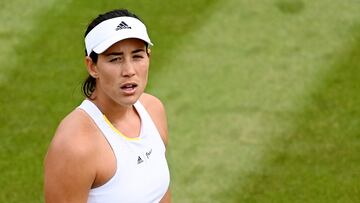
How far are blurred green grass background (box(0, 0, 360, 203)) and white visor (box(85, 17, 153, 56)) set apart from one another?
3002 millimetres

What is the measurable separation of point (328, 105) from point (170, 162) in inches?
67.1

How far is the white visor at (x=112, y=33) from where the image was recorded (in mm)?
4391

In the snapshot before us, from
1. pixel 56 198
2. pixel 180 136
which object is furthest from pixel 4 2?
pixel 56 198

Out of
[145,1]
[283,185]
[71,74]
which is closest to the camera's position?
[283,185]

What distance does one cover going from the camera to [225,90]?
8.52 m

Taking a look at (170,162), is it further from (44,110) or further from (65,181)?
(65,181)

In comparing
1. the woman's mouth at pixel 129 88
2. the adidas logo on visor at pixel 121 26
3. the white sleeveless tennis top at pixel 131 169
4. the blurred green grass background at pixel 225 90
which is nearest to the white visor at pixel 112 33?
the adidas logo on visor at pixel 121 26

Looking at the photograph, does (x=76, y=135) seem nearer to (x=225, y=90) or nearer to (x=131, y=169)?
(x=131, y=169)

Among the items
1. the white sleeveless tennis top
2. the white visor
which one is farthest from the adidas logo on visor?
the white sleeveless tennis top

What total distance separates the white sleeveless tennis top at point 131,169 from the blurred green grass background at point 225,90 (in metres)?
2.52

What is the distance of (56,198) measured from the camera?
4.41 metres

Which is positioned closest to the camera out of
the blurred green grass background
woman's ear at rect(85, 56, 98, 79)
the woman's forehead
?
the woman's forehead

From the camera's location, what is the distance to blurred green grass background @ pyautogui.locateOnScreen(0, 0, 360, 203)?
745cm

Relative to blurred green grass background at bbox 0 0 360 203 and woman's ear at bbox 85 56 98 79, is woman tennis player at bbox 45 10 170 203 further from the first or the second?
blurred green grass background at bbox 0 0 360 203
